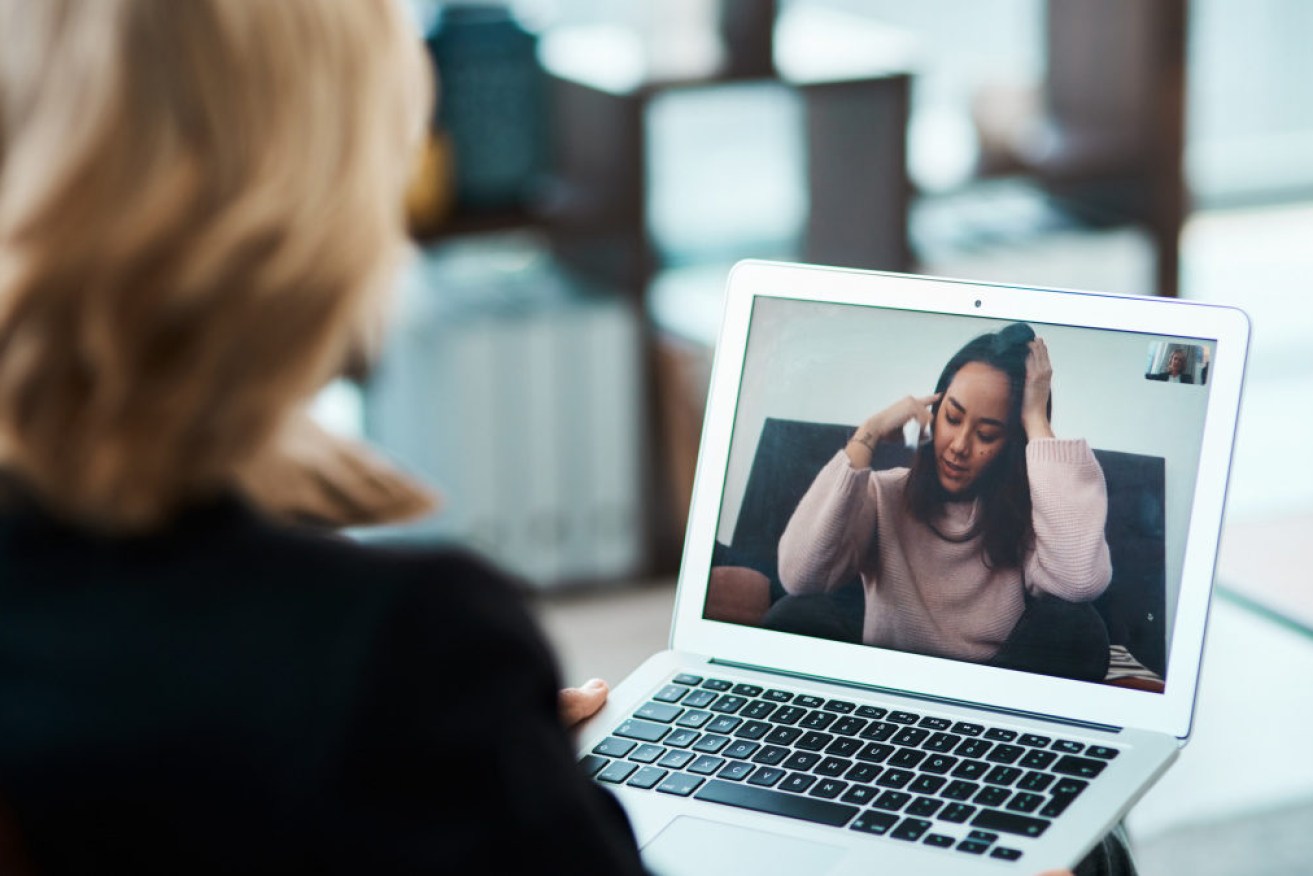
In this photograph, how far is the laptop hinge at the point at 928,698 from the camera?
1.02 meters

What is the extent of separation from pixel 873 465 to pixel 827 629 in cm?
11

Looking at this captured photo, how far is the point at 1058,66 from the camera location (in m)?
3.11

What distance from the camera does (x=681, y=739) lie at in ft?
3.42

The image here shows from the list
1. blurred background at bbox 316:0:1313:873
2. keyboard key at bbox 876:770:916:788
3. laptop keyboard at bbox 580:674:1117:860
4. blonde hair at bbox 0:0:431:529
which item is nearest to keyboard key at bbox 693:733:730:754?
laptop keyboard at bbox 580:674:1117:860

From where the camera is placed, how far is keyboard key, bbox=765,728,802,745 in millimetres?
1025

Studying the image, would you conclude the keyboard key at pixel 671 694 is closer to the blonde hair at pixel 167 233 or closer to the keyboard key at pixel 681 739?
the keyboard key at pixel 681 739

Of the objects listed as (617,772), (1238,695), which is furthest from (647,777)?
(1238,695)

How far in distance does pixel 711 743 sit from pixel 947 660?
155mm

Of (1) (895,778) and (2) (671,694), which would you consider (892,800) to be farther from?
(2) (671,694)

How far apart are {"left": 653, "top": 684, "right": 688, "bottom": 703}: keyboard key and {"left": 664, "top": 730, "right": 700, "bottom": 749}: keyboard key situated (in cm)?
4

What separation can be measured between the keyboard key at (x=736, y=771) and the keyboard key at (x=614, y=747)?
0.06 meters

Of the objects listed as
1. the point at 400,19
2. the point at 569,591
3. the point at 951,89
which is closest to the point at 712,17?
the point at 951,89

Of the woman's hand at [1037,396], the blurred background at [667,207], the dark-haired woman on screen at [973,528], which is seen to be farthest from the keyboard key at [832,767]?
the blurred background at [667,207]

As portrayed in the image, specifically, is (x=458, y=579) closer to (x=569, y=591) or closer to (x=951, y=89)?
(x=569, y=591)
